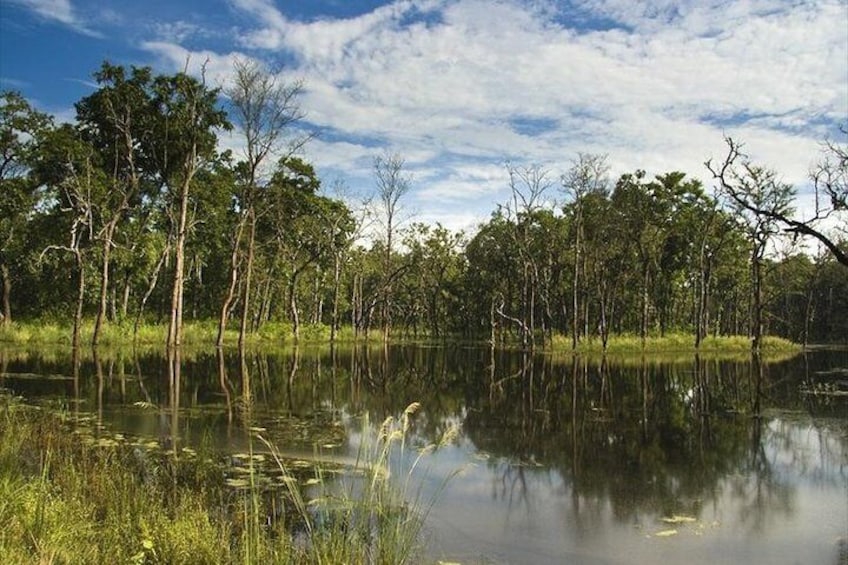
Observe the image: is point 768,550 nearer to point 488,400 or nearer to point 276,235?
point 488,400

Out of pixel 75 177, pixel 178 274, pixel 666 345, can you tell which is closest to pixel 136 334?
pixel 178 274

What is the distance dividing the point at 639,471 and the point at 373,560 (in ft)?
21.9

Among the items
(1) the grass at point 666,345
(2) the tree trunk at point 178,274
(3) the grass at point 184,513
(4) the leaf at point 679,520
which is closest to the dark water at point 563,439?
(4) the leaf at point 679,520

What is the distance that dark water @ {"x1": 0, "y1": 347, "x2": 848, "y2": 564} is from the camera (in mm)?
7926

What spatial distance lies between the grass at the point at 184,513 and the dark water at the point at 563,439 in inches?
38.0

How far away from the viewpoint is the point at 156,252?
44.6 meters

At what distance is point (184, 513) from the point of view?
256 inches

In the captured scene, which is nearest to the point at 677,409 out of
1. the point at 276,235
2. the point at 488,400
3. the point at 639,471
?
the point at 488,400

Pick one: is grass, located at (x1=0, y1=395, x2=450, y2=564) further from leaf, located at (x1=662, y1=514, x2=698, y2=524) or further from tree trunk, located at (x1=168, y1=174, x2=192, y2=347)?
tree trunk, located at (x1=168, y1=174, x2=192, y2=347)

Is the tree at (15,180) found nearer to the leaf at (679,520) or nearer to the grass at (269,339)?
the grass at (269,339)

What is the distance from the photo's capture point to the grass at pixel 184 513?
17.8ft

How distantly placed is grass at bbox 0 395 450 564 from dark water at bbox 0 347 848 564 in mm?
964

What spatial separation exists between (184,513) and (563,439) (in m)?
9.07

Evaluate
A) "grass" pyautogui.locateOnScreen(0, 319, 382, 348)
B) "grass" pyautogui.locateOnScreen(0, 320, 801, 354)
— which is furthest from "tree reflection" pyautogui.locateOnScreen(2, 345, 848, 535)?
"grass" pyautogui.locateOnScreen(0, 320, 801, 354)
